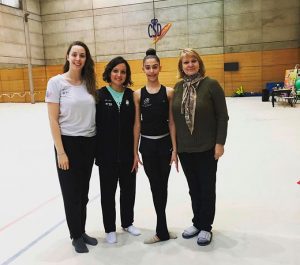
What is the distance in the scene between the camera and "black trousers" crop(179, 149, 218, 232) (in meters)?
2.87

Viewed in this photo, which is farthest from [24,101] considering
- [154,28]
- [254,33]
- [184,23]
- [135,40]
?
[254,33]

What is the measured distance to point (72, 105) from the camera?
2.69m

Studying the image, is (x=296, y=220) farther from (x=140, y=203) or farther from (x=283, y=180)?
(x=140, y=203)

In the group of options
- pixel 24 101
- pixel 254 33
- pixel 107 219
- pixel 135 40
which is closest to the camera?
pixel 107 219

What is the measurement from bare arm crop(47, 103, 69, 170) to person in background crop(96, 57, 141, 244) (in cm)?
33

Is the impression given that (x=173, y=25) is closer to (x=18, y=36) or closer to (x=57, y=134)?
(x=18, y=36)

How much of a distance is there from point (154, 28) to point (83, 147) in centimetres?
1959

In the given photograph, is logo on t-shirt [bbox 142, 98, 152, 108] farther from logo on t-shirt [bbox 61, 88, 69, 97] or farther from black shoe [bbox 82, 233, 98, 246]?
black shoe [bbox 82, 233, 98, 246]

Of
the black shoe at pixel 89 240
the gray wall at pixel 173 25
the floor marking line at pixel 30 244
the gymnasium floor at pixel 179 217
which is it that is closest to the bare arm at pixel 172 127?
the gymnasium floor at pixel 179 217

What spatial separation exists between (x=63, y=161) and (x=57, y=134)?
9.0 inches

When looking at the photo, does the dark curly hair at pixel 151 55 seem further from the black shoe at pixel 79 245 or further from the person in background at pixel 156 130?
the black shoe at pixel 79 245

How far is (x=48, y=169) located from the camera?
231 inches

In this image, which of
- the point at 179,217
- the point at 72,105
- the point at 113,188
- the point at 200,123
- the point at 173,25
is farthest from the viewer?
the point at 173,25

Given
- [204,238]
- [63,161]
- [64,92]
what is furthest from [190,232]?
[64,92]
